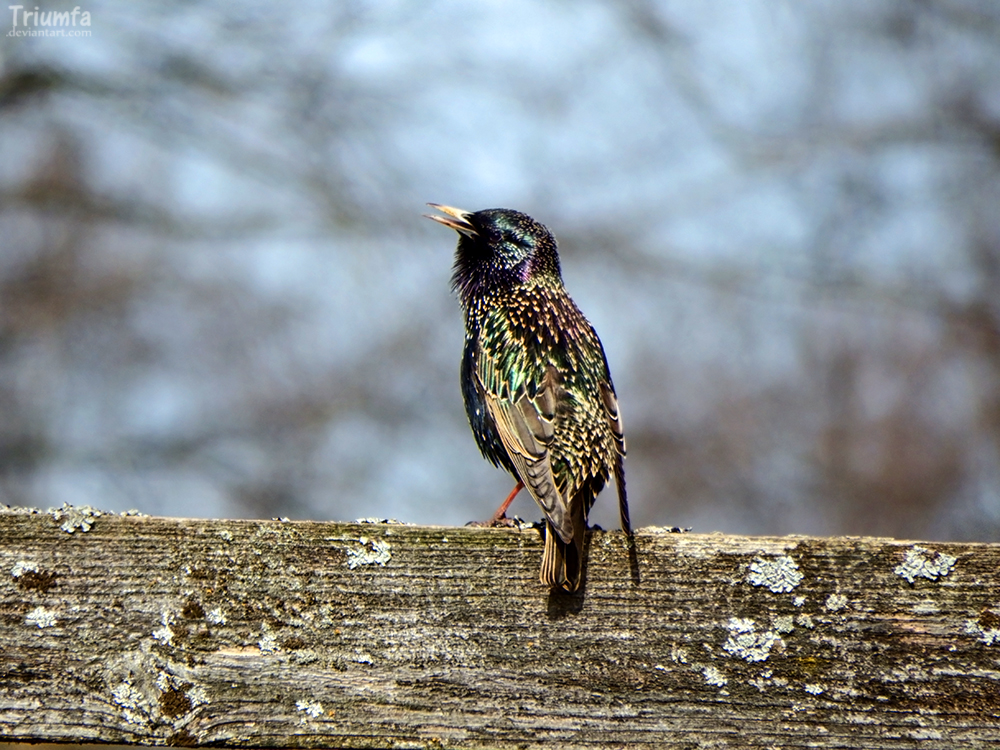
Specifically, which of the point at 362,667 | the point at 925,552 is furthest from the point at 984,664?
the point at 362,667

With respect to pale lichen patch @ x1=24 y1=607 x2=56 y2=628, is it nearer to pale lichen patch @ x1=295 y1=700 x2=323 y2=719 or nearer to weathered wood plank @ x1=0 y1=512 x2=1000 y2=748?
weathered wood plank @ x1=0 y1=512 x2=1000 y2=748

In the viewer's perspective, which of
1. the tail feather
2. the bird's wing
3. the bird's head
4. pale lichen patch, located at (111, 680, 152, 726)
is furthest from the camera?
the bird's head

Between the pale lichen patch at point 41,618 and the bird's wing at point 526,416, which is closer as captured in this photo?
the pale lichen patch at point 41,618

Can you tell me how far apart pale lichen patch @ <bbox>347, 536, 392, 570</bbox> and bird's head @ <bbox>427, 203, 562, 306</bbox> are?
6.53 ft

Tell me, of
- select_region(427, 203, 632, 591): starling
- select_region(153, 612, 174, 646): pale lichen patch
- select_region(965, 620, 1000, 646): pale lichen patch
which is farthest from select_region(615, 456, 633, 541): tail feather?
select_region(153, 612, 174, 646): pale lichen patch

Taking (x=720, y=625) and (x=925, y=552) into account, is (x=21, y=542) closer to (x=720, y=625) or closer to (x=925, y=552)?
(x=720, y=625)

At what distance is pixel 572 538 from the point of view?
6.66 feet

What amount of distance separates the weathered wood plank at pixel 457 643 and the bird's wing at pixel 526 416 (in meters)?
0.64

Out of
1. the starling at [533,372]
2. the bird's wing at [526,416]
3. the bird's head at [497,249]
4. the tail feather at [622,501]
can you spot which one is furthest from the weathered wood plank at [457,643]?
the bird's head at [497,249]

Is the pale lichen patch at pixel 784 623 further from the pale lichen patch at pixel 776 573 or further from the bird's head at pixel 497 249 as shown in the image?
the bird's head at pixel 497 249

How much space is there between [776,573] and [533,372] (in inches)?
57.0

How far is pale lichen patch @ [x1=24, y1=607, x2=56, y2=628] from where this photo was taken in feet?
5.91

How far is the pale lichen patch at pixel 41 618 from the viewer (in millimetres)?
1801

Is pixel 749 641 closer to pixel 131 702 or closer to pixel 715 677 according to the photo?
pixel 715 677
